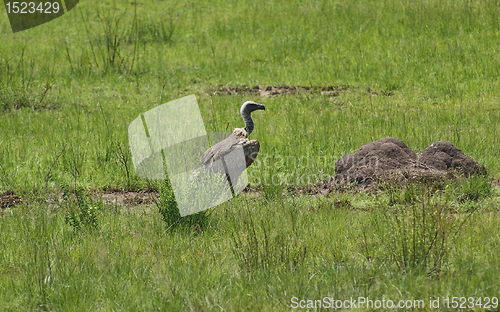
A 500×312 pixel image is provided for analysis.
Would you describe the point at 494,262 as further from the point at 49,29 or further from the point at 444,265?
the point at 49,29

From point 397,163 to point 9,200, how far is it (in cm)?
510

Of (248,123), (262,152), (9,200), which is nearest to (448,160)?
(248,123)

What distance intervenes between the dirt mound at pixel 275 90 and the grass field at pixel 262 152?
17 cm

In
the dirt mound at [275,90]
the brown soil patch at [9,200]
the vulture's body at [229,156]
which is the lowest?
the dirt mound at [275,90]

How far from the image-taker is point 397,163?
7242 mm

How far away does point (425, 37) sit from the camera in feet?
46.5

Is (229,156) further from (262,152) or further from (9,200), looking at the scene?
(9,200)

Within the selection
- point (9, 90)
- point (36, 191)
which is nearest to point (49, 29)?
point (9, 90)

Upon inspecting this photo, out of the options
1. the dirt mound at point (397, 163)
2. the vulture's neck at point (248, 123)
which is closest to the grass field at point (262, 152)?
the dirt mound at point (397, 163)

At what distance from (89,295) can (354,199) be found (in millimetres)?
3620

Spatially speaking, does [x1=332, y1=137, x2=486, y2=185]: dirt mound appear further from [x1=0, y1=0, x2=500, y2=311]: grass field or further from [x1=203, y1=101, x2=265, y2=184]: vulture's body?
[x1=203, y1=101, x2=265, y2=184]: vulture's body

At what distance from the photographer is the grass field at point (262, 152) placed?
14.4 ft

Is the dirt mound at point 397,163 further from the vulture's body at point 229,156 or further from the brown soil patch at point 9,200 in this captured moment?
the brown soil patch at point 9,200

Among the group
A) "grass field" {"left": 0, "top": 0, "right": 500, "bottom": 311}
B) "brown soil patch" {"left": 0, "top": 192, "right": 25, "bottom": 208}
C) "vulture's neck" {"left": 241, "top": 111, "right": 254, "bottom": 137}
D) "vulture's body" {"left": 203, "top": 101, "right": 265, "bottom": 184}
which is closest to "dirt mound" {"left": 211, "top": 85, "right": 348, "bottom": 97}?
"grass field" {"left": 0, "top": 0, "right": 500, "bottom": 311}
